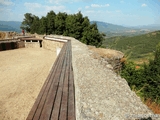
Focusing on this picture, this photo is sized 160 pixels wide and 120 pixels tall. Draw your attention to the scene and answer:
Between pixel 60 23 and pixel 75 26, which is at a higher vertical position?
pixel 60 23

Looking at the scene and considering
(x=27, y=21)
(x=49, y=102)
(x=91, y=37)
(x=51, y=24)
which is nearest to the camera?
(x=49, y=102)

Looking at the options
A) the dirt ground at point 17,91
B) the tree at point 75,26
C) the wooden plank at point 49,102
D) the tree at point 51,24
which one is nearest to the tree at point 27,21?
the tree at point 51,24

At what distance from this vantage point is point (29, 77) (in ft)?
41.0

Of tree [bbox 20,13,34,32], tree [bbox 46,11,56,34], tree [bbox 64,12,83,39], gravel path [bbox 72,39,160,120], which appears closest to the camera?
gravel path [bbox 72,39,160,120]

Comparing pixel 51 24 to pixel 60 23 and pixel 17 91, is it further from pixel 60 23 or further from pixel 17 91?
pixel 17 91

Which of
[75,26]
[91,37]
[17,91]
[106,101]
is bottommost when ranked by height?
[17,91]

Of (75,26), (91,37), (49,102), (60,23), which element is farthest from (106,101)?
Answer: (60,23)

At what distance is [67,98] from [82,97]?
70 centimetres

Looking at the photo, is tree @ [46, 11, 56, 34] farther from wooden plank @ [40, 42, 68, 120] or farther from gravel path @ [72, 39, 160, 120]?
gravel path @ [72, 39, 160, 120]

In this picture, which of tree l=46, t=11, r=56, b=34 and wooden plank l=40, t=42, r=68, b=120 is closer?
wooden plank l=40, t=42, r=68, b=120

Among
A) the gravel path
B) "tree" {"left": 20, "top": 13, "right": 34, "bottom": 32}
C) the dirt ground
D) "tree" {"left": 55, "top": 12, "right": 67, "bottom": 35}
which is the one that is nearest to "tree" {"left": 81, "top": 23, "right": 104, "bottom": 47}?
"tree" {"left": 55, "top": 12, "right": 67, "bottom": 35}

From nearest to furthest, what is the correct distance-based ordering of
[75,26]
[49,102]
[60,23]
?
[49,102]
[75,26]
[60,23]

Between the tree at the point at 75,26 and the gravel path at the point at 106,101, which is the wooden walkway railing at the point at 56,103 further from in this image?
the tree at the point at 75,26

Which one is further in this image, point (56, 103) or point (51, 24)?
point (51, 24)
